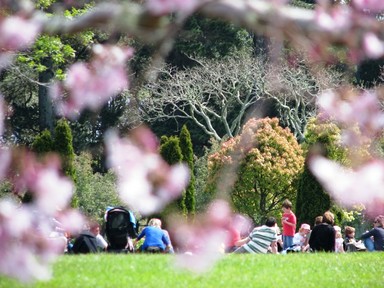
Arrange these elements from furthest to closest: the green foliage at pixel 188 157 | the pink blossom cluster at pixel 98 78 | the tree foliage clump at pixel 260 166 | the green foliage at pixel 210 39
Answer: the green foliage at pixel 210 39
the tree foliage clump at pixel 260 166
the green foliage at pixel 188 157
the pink blossom cluster at pixel 98 78

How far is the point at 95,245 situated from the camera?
12.8m

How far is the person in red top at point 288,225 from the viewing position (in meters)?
16.0

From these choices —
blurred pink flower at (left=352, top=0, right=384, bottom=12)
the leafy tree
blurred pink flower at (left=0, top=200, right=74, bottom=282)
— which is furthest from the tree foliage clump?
blurred pink flower at (left=0, top=200, right=74, bottom=282)

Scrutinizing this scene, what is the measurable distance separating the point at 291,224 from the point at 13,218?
449 inches

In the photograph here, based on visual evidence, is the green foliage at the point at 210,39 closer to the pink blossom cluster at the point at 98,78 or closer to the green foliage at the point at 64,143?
the green foliage at the point at 64,143

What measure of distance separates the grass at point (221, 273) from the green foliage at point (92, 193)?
1901 centimetres

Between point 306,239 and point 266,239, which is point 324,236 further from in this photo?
point 306,239

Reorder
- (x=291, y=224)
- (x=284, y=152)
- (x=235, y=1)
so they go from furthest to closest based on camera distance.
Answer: (x=284, y=152) → (x=291, y=224) → (x=235, y=1)

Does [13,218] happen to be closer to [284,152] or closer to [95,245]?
[95,245]

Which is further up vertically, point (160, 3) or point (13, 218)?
point (160, 3)

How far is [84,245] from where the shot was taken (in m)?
12.7

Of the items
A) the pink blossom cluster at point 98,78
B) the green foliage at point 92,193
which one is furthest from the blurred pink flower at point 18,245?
the green foliage at point 92,193

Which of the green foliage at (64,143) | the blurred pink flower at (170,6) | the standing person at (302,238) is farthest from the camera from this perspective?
the green foliage at (64,143)

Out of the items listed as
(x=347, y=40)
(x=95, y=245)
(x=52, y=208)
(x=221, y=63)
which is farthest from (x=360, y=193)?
(x=221, y=63)
